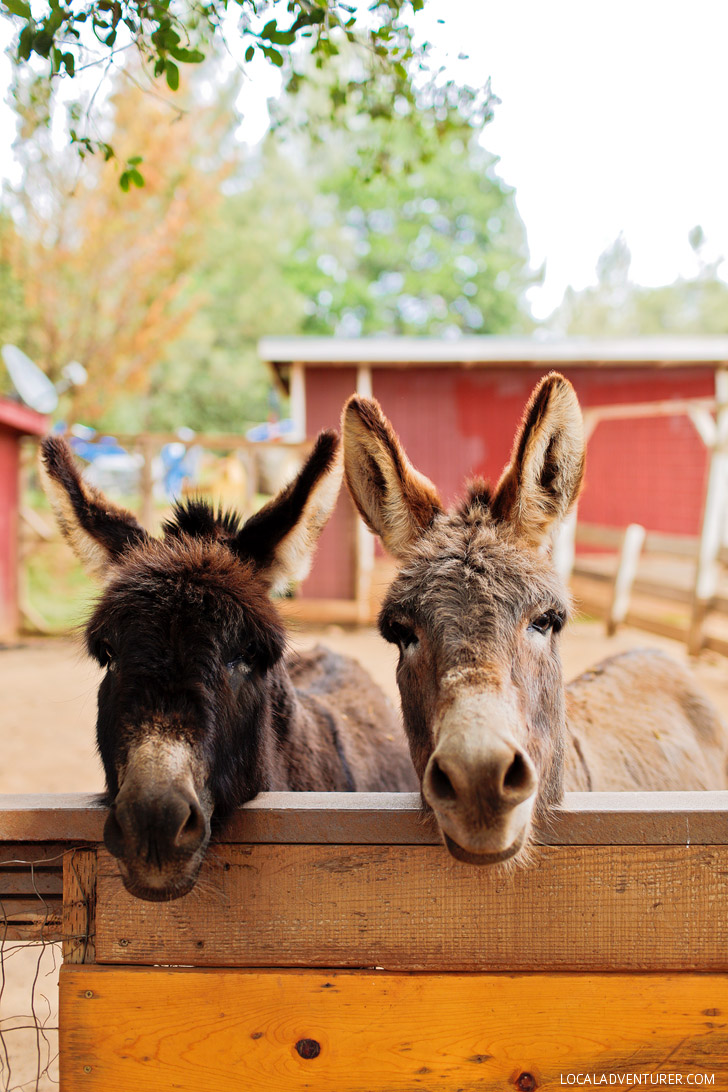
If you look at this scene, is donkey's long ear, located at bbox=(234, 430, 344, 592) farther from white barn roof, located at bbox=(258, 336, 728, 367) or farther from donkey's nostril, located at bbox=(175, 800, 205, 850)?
white barn roof, located at bbox=(258, 336, 728, 367)

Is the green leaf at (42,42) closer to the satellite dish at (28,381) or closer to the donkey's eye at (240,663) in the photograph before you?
the donkey's eye at (240,663)

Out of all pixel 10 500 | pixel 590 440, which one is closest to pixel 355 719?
pixel 10 500

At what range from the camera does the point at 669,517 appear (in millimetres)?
16219

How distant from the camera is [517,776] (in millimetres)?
1590

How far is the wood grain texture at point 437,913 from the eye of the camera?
1748mm

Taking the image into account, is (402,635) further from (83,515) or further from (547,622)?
(83,515)

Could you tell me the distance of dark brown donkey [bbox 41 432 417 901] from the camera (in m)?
1.68

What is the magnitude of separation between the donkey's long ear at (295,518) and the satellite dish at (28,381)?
15.0 metres

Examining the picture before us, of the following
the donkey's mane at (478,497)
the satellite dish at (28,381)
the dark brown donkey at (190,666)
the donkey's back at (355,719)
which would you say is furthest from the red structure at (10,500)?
the donkey's mane at (478,497)

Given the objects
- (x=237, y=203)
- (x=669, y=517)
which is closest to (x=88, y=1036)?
(x=669, y=517)

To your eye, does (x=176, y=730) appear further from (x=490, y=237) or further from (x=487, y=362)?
(x=490, y=237)

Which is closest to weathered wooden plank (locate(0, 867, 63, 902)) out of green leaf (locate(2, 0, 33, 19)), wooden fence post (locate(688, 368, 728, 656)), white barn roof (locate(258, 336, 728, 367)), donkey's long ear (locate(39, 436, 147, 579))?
donkey's long ear (locate(39, 436, 147, 579))

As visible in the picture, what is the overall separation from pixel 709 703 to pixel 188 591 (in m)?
2.99

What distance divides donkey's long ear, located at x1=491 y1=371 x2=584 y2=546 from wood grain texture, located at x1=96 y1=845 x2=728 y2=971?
38.1 inches
